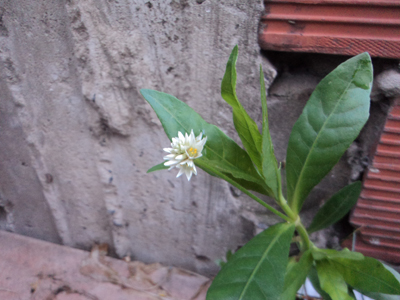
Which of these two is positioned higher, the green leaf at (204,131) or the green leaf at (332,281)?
the green leaf at (204,131)

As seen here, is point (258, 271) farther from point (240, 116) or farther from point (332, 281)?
point (240, 116)

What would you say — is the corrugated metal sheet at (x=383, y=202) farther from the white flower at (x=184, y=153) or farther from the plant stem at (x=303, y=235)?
the white flower at (x=184, y=153)

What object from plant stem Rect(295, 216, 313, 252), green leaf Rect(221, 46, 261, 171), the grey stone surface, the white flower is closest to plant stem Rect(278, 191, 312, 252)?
plant stem Rect(295, 216, 313, 252)

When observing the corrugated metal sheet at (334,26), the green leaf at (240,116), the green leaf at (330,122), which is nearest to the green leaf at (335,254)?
the green leaf at (330,122)

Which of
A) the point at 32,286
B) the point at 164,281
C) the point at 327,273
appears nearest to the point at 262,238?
the point at 327,273

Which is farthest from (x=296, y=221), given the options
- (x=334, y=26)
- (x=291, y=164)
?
(x=334, y=26)

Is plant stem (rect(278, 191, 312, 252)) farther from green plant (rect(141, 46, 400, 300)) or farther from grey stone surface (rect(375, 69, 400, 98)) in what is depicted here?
grey stone surface (rect(375, 69, 400, 98))
